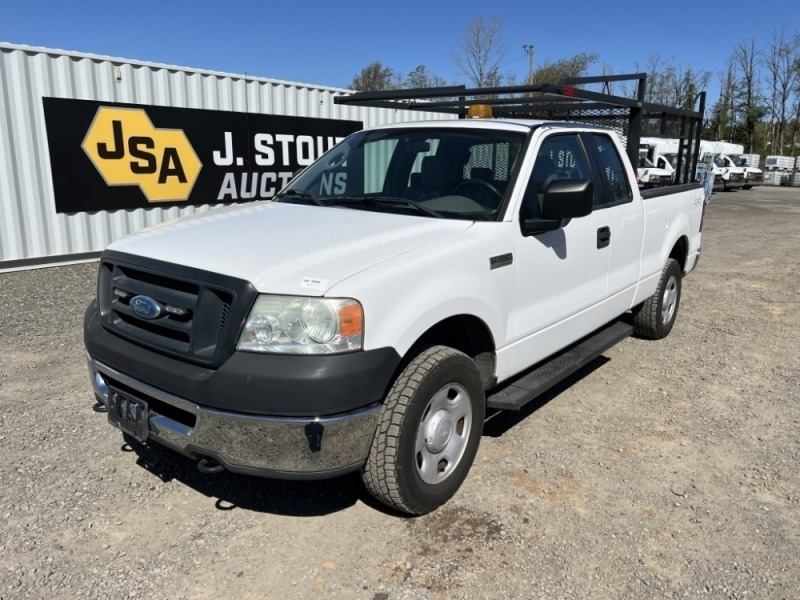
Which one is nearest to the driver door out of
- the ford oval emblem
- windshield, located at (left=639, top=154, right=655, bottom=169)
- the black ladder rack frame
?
the black ladder rack frame

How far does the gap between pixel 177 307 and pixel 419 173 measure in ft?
5.96

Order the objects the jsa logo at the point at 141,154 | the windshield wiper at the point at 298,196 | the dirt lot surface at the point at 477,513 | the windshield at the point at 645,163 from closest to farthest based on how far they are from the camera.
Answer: the dirt lot surface at the point at 477,513
the windshield wiper at the point at 298,196
the jsa logo at the point at 141,154
the windshield at the point at 645,163

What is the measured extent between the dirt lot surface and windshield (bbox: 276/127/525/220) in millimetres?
1523

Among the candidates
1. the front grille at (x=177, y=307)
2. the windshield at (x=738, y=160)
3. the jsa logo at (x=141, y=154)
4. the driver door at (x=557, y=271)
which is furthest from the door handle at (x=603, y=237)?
the windshield at (x=738, y=160)

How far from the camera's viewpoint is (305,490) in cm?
346

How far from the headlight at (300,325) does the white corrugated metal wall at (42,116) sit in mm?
7564

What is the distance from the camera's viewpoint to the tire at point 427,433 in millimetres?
2822

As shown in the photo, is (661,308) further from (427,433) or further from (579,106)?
(427,433)

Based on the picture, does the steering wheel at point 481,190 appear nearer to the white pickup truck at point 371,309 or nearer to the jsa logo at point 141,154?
the white pickup truck at point 371,309

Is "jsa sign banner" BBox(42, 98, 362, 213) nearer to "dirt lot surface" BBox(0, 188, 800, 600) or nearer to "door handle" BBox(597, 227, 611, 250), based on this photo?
"dirt lot surface" BBox(0, 188, 800, 600)

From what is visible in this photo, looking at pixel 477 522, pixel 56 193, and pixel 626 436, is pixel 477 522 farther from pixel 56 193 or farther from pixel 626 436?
pixel 56 193

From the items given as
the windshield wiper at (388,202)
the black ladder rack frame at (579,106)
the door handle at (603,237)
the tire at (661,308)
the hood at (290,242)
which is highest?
the black ladder rack frame at (579,106)

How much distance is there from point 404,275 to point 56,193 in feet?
25.8

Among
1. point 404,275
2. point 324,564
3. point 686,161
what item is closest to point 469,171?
point 404,275
